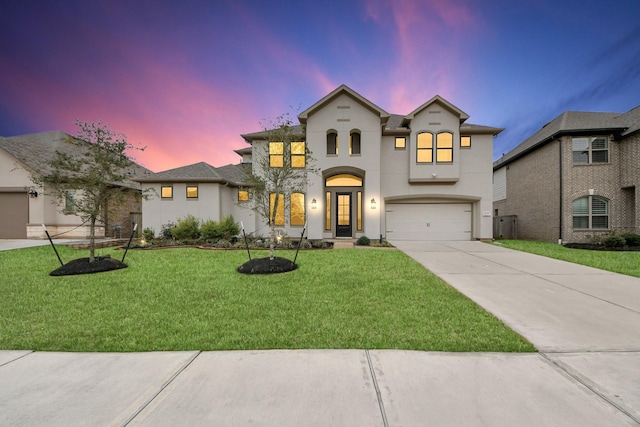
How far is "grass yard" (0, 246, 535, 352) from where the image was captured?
3236mm

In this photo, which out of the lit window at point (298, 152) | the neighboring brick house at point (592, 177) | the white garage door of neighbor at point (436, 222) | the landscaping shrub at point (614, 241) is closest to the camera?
the landscaping shrub at point (614, 241)

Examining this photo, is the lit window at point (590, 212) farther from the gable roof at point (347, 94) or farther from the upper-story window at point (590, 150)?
the gable roof at point (347, 94)

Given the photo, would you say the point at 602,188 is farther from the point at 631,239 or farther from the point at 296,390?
the point at 296,390

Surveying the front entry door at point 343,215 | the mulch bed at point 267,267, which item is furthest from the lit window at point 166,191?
the mulch bed at point 267,267

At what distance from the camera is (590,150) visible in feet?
45.4

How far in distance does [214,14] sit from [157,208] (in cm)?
1158

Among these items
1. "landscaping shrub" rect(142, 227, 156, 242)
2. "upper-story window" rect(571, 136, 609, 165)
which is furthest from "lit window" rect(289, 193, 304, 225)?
"upper-story window" rect(571, 136, 609, 165)

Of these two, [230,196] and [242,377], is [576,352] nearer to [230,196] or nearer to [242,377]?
[242,377]

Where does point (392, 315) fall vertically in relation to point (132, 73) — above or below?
below

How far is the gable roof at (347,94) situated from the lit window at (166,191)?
8.99 metres

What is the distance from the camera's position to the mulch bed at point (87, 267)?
22.5 ft

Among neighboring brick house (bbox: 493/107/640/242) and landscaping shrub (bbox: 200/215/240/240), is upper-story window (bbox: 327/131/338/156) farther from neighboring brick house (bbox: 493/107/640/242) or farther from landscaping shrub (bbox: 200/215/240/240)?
neighboring brick house (bbox: 493/107/640/242)

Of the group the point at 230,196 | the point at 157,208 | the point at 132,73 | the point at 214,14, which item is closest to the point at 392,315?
the point at 230,196

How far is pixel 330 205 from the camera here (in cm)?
1421
